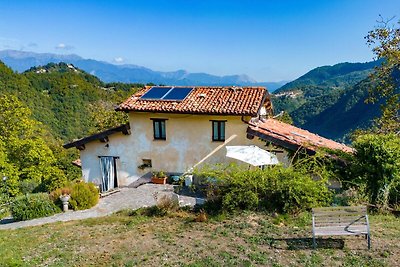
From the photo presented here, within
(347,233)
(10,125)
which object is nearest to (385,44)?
(347,233)

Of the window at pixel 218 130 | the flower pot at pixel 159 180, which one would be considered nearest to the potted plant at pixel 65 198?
the flower pot at pixel 159 180

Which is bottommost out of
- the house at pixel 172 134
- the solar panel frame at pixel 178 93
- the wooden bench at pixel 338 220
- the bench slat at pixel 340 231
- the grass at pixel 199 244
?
the grass at pixel 199 244

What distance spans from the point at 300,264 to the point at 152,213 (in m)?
5.98

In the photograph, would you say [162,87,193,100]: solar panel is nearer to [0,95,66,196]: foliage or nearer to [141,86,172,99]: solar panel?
[141,86,172,99]: solar panel

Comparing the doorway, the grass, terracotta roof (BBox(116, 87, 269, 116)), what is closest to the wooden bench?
the grass

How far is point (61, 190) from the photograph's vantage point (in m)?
15.1

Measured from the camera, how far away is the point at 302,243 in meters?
8.58

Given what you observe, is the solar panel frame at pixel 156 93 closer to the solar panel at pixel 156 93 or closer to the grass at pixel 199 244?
the solar panel at pixel 156 93

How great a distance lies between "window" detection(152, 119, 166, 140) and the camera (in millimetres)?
18641

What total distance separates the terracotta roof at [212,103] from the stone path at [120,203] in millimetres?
4264

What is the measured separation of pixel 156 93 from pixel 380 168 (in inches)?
511

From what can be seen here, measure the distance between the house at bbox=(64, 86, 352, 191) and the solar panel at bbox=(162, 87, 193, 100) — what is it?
57 millimetres

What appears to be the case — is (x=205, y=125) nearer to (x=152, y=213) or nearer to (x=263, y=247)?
(x=152, y=213)

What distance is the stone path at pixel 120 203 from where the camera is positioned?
13445 mm
